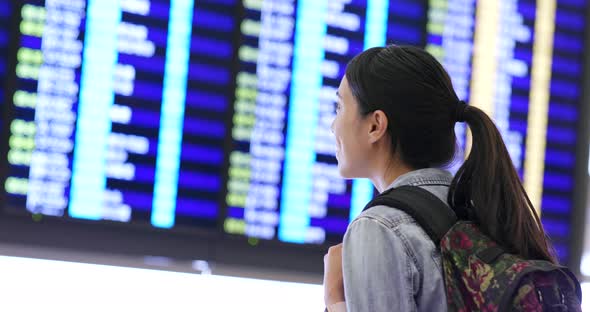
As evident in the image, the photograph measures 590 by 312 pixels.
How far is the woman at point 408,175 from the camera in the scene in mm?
995

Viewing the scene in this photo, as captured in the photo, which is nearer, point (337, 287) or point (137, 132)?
point (337, 287)

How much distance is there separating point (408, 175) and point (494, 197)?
0.13 m

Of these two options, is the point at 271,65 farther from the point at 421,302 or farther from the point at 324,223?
the point at 421,302

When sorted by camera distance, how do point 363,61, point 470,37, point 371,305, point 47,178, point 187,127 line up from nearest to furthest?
1. point 371,305
2. point 363,61
3. point 47,178
4. point 187,127
5. point 470,37

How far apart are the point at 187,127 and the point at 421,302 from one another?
1.53 metres

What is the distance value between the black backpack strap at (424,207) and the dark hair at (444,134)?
3cm

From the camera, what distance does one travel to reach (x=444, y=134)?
1.09 m

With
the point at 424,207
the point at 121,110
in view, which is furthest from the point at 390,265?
the point at 121,110

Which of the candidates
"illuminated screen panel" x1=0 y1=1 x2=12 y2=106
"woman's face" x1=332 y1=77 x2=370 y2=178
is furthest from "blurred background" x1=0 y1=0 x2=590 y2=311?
"woman's face" x1=332 y1=77 x2=370 y2=178

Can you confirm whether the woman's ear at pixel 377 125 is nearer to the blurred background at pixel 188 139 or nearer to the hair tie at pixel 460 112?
the hair tie at pixel 460 112

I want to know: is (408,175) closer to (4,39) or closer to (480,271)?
(480,271)

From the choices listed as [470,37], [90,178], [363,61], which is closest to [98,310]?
[90,178]

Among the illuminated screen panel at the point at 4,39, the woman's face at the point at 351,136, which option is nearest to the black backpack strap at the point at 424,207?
the woman's face at the point at 351,136

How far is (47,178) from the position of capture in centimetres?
223
